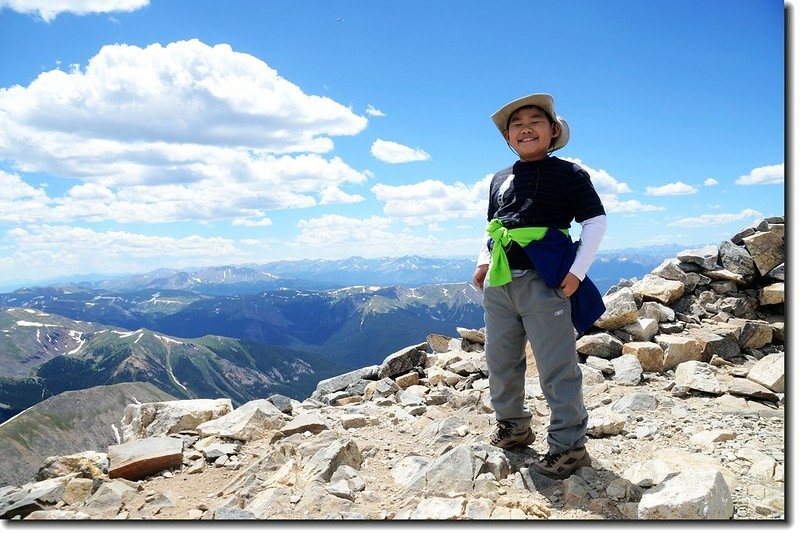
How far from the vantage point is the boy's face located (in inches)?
196

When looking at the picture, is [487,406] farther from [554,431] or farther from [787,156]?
[787,156]

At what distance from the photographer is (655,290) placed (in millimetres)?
11641

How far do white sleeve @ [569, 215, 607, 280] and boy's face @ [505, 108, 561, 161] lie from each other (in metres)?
0.93

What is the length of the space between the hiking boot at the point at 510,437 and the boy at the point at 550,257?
57 cm

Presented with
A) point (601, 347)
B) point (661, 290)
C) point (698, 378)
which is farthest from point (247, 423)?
point (661, 290)

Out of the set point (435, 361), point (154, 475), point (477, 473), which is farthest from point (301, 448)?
point (435, 361)

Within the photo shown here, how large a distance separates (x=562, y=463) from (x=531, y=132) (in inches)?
133

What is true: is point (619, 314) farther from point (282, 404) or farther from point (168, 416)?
point (168, 416)

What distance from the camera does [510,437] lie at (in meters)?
5.57

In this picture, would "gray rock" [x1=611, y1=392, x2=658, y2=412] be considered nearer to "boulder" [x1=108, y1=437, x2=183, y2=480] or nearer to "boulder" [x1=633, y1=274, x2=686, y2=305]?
"boulder" [x1=633, y1=274, x2=686, y2=305]

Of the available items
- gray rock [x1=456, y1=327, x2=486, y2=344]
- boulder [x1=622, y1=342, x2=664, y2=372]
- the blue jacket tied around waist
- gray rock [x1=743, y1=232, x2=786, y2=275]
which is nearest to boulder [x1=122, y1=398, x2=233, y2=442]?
the blue jacket tied around waist

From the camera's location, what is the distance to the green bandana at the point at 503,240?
4879 mm

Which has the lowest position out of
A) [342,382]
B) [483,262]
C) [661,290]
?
[342,382]

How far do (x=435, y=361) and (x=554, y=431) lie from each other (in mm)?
6037
